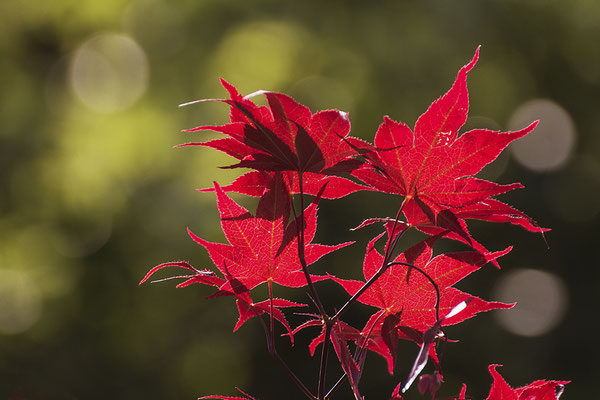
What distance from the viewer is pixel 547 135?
6.94m

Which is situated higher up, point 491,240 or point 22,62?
point 22,62

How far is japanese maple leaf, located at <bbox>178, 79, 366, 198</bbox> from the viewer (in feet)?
2.00

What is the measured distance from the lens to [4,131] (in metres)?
6.84

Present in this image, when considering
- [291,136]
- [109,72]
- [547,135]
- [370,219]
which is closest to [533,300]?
[547,135]

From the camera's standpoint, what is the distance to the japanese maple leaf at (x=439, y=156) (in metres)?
0.65

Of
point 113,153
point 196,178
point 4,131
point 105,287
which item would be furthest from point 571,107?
point 4,131

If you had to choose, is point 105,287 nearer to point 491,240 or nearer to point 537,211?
point 491,240

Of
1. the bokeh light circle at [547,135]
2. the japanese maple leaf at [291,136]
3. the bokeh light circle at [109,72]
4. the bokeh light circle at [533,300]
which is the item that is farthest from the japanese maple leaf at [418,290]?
the bokeh light circle at [109,72]

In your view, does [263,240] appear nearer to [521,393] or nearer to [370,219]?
[370,219]

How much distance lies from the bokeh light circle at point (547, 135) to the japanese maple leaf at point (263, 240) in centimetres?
637

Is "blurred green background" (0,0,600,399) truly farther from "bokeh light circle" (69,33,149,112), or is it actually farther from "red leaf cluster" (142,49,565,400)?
"red leaf cluster" (142,49,565,400)

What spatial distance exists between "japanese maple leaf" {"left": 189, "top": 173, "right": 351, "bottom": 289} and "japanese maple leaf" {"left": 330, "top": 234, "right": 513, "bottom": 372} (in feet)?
0.21

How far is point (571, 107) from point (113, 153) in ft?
17.2

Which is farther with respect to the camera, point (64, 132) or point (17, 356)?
point (64, 132)
